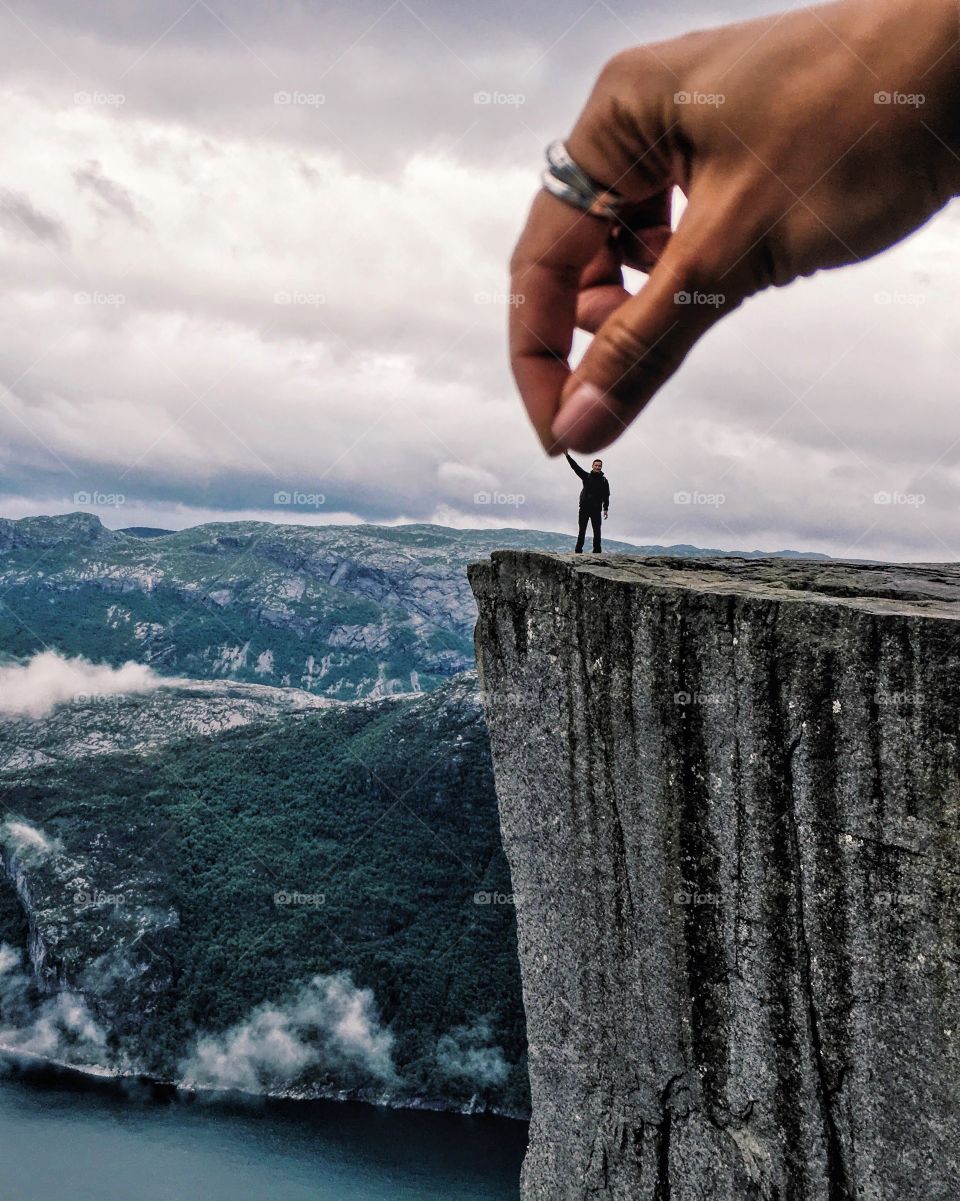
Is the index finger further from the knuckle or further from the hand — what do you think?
the knuckle

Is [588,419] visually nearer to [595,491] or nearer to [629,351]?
[629,351]

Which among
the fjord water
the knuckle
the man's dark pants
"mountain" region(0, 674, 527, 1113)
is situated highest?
the knuckle

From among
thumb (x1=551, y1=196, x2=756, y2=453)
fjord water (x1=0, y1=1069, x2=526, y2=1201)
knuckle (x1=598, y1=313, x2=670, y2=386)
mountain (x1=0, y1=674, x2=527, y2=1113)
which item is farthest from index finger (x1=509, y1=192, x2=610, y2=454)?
mountain (x1=0, y1=674, x2=527, y2=1113)

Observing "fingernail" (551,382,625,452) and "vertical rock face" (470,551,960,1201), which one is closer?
"fingernail" (551,382,625,452)

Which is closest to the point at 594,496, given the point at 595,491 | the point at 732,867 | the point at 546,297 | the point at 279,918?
the point at 595,491

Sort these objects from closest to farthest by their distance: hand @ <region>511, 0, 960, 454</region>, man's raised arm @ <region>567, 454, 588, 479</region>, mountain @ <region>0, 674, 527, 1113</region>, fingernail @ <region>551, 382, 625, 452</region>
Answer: hand @ <region>511, 0, 960, 454</region>
fingernail @ <region>551, 382, 625, 452</region>
man's raised arm @ <region>567, 454, 588, 479</region>
mountain @ <region>0, 674, 527, 1113</region>

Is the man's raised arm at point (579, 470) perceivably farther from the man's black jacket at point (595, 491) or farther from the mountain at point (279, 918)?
the mountain at point (279, 918)

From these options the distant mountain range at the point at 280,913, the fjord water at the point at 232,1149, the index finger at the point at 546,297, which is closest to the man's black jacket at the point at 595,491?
the index finger at the point at 546,297
